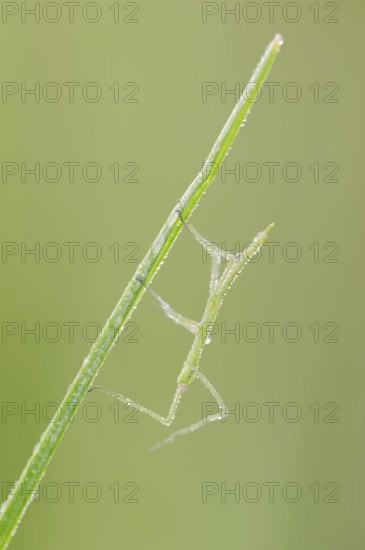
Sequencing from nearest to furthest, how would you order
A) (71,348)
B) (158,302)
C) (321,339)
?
(158,302) → (71,348) → (321,339)

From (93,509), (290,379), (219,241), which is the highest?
(219,241)

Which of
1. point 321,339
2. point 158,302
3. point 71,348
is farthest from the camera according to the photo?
point 321,339

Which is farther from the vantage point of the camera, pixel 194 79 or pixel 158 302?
pixel 194 79

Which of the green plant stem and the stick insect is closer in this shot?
the green plant stem

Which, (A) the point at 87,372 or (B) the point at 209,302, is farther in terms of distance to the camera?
(B) the point at 209,302

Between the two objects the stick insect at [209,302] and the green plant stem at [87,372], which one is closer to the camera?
the green plant stem at [87,372]

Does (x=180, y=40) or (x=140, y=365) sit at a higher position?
(x=180, y=40)

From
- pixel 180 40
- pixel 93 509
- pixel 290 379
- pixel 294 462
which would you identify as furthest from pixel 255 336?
pixel 180 40

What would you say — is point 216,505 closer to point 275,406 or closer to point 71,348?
point 275,406

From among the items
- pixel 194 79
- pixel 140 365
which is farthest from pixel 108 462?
pixel 194 79
